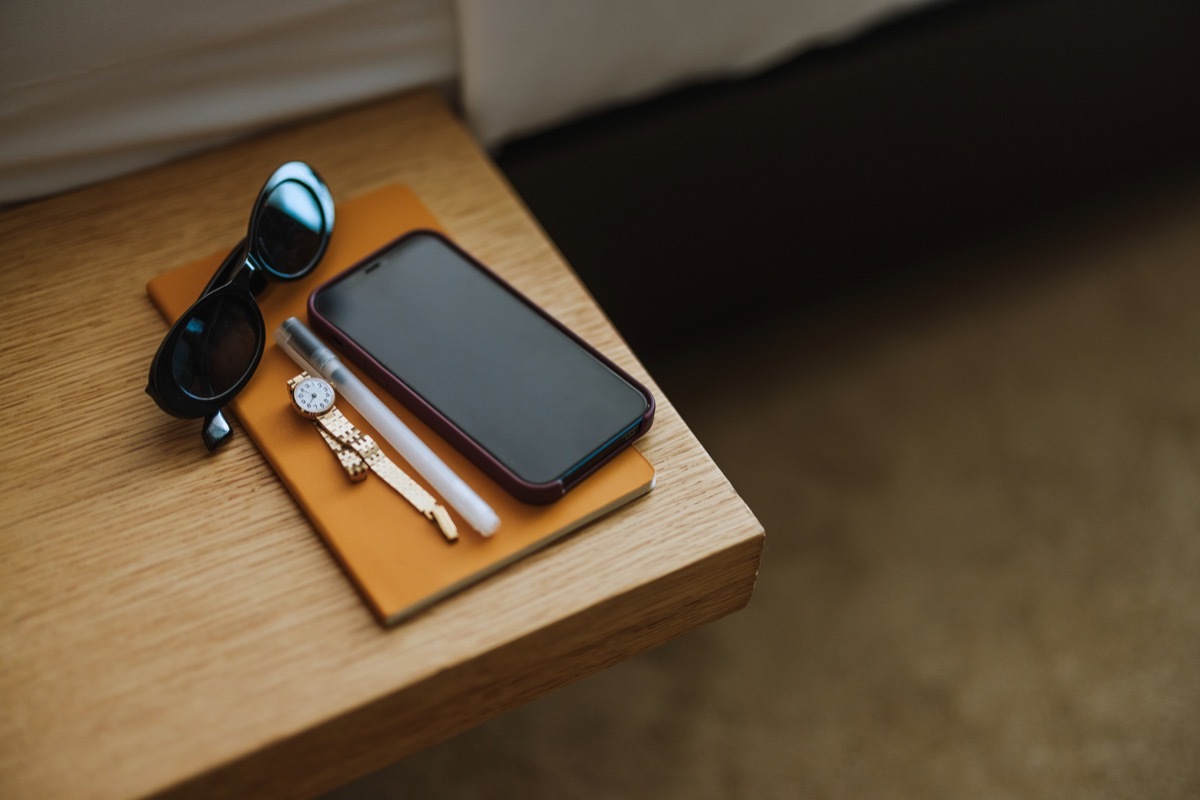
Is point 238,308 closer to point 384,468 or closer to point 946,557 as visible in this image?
point 384,468

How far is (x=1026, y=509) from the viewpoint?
34.2 inches

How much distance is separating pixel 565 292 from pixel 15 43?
13.1 inches

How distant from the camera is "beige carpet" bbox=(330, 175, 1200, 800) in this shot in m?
0.74

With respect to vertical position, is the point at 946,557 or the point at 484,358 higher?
the point at 484,358

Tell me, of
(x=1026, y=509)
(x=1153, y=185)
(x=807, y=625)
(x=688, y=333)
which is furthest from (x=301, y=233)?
(x=1153, y=185)

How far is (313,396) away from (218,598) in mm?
107

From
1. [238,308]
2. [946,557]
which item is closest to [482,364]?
[238,308]

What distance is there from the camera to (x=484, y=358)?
1.66ft

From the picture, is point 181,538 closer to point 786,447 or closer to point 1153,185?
point 786,447

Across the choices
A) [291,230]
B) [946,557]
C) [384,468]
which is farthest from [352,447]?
[946,557]

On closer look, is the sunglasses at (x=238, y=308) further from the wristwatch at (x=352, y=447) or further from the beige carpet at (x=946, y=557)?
the beige carpet at (x=946, y=557)

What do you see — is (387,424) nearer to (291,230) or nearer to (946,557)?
(291,230)

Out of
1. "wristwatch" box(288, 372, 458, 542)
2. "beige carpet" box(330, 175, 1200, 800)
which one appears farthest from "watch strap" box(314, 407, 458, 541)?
"beige carpet" box(330, 175, 1200, 800)

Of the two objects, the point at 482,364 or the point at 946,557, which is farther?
the point at 946,557
